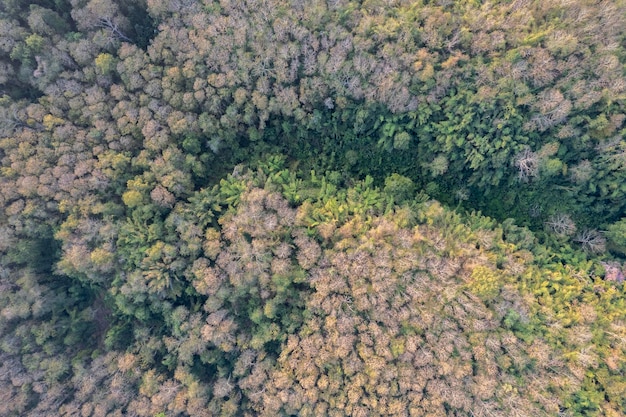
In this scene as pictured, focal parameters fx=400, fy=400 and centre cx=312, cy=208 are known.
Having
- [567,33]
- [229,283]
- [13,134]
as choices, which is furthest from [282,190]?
[567,33]

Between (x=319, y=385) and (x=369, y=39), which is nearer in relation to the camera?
(x=319, y=385)

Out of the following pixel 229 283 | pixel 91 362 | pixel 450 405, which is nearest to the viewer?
pixel 450 405

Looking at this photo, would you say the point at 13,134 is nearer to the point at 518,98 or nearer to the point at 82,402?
the point at 82,402

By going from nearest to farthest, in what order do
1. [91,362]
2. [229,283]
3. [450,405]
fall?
[450,405] < [229,283] < [91,362]

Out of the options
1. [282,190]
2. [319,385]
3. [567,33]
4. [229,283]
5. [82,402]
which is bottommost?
[82,402]

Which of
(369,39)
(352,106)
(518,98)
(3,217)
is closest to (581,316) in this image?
(518,98)

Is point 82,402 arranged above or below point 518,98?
below
